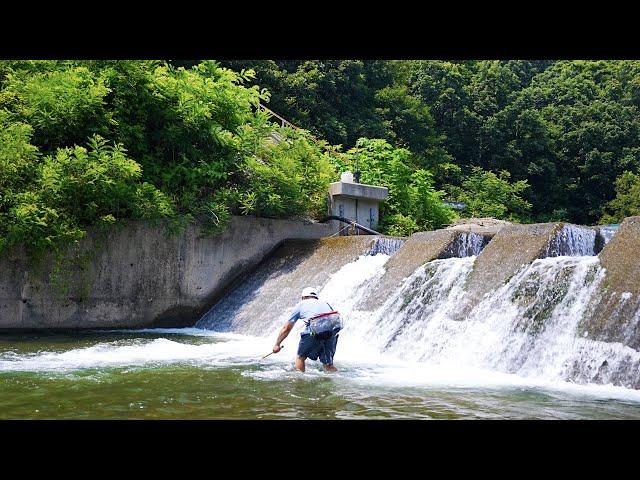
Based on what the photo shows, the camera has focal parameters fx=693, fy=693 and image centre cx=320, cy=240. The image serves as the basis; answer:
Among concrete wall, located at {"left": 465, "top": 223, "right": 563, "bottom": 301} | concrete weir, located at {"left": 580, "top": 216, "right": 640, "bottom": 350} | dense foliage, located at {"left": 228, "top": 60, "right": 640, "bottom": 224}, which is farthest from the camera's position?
dense foliage, located at {"left": 228, "top": 60, "right": 640, "bottom": 224}

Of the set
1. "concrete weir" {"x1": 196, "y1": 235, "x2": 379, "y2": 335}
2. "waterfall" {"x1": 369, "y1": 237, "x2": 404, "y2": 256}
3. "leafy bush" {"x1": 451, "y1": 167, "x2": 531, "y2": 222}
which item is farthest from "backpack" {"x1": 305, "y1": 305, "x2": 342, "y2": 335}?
"leafy bush" {"x1": 451, "y1": 167, "x2": 531, "y2": 222}

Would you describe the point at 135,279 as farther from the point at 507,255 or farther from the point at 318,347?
the point at 507,255

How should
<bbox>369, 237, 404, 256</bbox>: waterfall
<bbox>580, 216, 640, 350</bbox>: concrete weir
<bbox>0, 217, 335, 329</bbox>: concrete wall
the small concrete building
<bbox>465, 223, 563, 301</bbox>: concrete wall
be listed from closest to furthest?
<bbox>580, 216, 640, 350</bbox>: concrete weir, <bbox>465, 223, 563, 301</bbox>: concrete wall, <bbox>0, 217, 335, 329</bbox>: concrete wall, <bbox>369, 237, 404, 256</bbox>: waterfall, the small concrete building

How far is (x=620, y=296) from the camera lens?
7.81 m

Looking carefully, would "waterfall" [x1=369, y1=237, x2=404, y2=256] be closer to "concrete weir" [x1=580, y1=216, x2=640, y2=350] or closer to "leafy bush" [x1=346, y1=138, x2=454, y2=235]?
"leafy bush" [x1=346, y1=138, x2=454, y2=235]

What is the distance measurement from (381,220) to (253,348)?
30.3 feet

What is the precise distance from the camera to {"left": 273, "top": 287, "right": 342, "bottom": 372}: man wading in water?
7.80 meters

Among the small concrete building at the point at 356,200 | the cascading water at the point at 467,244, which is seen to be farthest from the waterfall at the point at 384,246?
the small concrete building at the point at 356,200

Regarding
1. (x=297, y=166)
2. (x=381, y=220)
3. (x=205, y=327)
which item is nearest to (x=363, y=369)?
(x=205, y=327)

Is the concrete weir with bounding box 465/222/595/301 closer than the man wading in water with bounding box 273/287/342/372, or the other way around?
the man wading in water with bounding box 273/287/342/372

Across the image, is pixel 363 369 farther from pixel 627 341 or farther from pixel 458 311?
pixel 627 341

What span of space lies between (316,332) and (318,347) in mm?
198

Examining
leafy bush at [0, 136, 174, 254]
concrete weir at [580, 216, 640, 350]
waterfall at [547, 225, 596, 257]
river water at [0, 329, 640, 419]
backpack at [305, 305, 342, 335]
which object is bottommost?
river water at [0, 329, 640, 419]

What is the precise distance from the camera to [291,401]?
599cm
